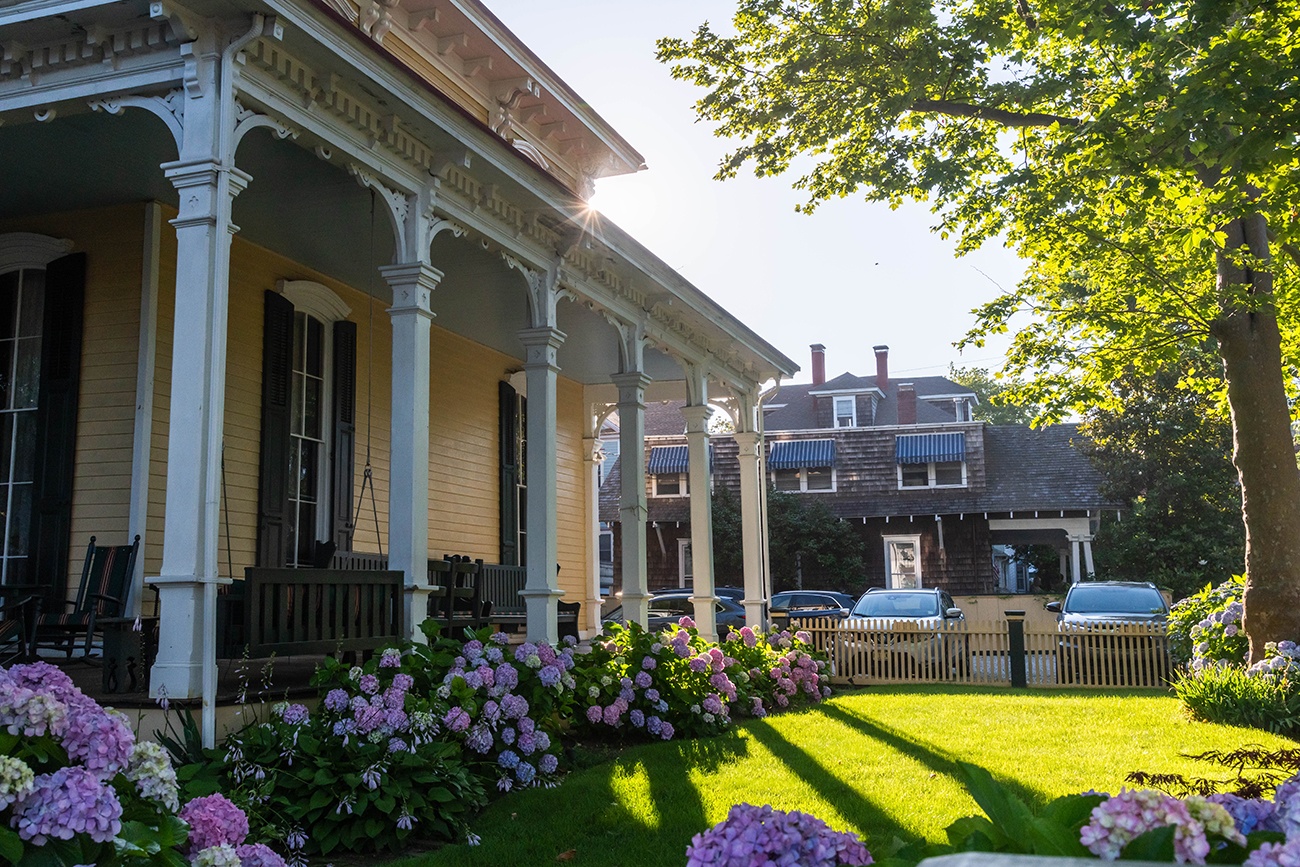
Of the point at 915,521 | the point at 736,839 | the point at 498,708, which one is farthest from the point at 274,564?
the point at 915,521

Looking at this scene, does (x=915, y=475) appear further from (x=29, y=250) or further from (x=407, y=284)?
(x=29, y=250)

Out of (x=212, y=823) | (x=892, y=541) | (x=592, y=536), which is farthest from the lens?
(x=892, y=541)

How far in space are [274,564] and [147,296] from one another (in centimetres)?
256

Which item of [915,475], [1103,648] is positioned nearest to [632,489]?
[1103,648]

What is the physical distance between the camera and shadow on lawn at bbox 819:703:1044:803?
22.9 ft

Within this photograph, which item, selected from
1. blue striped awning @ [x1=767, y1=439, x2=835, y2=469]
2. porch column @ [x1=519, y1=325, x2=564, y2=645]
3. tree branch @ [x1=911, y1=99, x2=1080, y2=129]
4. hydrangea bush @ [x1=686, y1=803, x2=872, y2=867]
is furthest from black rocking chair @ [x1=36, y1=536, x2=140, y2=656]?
blue striped awning @ [x1=767, y1=439, x2=835, y2=469]

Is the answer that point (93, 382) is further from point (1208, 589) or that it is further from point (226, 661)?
point (1208, 589)

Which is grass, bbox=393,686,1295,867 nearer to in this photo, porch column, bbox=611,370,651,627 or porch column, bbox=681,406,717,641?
porch column, bbox=611,370,651,627

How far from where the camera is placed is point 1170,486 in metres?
30.0

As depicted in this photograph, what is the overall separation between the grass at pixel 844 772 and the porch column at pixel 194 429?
1726 mm

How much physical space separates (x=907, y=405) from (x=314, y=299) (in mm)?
32668

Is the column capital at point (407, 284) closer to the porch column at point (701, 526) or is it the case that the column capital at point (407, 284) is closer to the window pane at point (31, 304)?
the window pane at point (31, 304)

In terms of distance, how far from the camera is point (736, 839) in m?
2.27

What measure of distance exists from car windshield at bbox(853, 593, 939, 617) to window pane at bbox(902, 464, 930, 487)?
18.6 m
